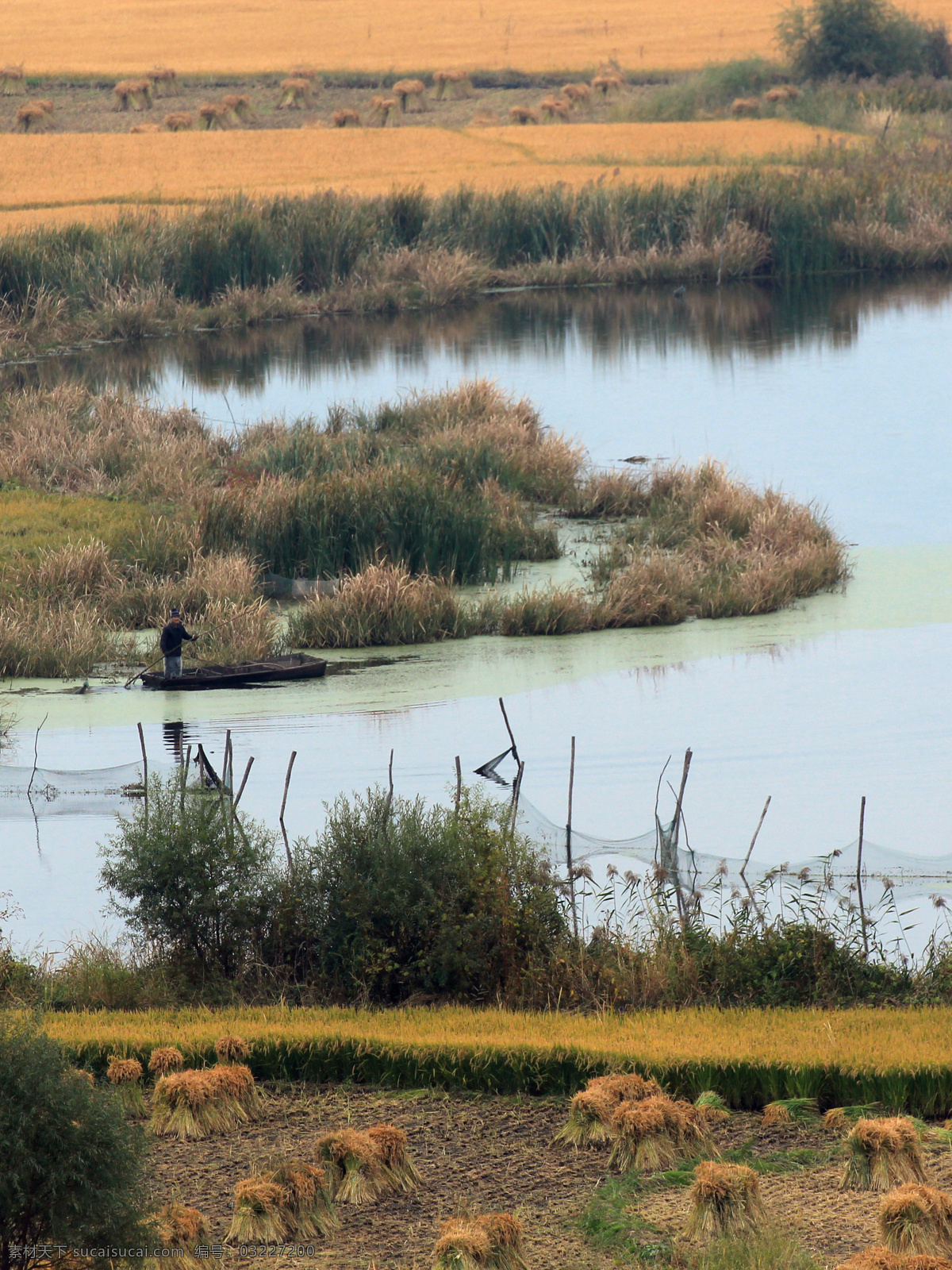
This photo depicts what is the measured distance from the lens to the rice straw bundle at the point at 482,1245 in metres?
7.19

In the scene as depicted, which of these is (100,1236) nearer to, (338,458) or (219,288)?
(338,458)

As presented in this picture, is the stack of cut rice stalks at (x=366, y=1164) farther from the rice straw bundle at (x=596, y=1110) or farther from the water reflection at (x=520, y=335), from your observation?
the water reflection at (x=520, y=335)

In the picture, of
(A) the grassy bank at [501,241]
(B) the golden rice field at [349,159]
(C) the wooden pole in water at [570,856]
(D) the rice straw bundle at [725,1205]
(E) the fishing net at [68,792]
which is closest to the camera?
(D) the rice straw bundle at [725,1205]

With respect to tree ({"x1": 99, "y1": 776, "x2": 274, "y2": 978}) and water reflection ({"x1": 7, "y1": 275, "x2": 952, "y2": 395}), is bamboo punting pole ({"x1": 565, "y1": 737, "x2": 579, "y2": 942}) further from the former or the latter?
water reflection ({"x1": 7, "y1": 275, "x2": 952, "y2": 395})

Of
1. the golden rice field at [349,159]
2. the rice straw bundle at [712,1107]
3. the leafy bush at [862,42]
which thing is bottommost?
the rice straw bundle at [712,1107]

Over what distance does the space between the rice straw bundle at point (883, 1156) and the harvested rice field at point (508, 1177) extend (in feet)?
0.23

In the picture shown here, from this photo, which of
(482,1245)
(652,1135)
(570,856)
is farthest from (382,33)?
(482,1245)

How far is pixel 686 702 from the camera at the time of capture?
1830 centimetres

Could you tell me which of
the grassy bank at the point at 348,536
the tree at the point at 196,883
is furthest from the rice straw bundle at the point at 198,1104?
the grassy bank at the point at 348,536

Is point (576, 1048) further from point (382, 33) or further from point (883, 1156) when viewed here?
point (382, 33)

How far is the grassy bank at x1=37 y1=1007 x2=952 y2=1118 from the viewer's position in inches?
370

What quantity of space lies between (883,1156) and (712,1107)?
113 cm

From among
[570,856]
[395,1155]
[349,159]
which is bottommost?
[395,1155]

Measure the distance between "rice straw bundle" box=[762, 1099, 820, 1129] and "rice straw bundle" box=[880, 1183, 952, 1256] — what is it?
1592 millimetres
